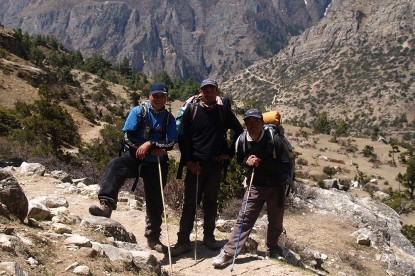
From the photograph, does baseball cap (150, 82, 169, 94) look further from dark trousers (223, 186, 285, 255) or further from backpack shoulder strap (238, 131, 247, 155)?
dark trousers (223, 186, 285, 255)

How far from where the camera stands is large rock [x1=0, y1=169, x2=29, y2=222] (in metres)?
4.11

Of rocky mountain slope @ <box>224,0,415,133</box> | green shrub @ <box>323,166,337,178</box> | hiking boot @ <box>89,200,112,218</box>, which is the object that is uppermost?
rocky mountain slope @ <box>224,0,415,133</box>

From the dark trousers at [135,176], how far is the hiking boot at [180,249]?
314mm

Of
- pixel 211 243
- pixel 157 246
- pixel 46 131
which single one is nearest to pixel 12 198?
pixel 157 246

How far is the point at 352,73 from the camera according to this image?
351 ft

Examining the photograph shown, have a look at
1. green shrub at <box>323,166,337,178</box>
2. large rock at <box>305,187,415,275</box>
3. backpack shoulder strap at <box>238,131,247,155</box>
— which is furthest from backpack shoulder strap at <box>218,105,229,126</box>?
green shrub at <box>323,166,337,178</box>

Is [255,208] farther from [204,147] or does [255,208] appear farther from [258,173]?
[204,147]

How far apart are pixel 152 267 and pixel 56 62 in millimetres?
50705

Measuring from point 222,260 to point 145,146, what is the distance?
64.9 inches

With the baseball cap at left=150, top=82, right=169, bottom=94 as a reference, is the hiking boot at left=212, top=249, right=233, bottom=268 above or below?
below

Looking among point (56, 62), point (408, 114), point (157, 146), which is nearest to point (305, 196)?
point (157, 146)

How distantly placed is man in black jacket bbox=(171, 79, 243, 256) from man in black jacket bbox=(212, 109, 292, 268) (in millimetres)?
268

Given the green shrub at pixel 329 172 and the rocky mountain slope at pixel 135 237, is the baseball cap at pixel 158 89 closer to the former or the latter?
the rocky mountain slope at pixel 135 237

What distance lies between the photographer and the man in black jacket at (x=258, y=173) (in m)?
4.93
